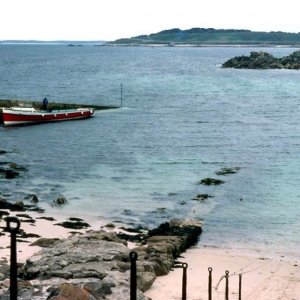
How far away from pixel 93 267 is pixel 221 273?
16.2ft

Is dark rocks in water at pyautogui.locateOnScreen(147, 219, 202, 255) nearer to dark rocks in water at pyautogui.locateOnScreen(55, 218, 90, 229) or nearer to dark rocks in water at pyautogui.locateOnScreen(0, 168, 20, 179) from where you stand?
dark rocks in water at pyautogui.locateOnScreen(55, 218, 90, 229)

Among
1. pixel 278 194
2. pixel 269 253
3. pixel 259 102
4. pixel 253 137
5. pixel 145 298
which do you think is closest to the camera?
pixel 145 298

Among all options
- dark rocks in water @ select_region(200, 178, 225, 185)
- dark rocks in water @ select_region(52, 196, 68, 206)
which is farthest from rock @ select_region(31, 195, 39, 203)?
dark rocks in water @ select_region(200, 178, 225, 185)

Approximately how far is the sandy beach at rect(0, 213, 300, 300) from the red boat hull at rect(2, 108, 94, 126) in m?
30.2

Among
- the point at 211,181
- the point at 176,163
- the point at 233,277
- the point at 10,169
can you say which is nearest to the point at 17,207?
the point at 10,169

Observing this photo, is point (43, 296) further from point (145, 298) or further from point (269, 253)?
point (269, 253)

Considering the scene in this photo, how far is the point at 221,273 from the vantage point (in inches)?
744

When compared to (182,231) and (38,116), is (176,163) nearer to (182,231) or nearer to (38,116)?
(182,231)

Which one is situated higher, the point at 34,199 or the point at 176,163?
the point at 176,163

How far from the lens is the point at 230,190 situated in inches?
1227

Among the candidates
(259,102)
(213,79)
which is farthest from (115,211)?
(213,79)

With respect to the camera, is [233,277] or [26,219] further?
[26,219]

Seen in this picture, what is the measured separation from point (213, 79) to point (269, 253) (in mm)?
95857

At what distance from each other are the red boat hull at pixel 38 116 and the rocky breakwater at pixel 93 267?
1331 inches
